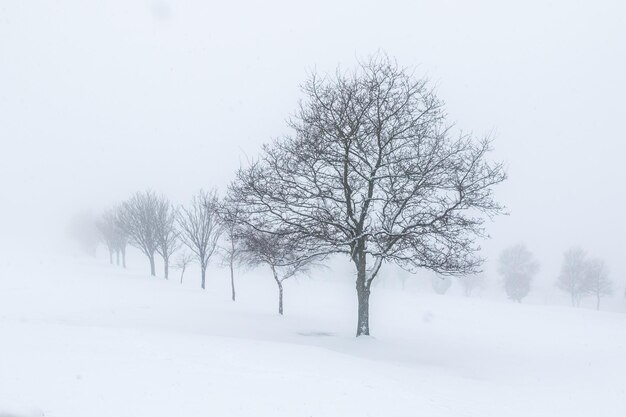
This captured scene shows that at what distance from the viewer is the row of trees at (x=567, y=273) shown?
210ft

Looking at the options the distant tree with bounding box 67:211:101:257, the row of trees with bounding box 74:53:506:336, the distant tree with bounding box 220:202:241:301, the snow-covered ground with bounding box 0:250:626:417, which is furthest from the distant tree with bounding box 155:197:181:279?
the distant tree with bounding box 67:211:101:257

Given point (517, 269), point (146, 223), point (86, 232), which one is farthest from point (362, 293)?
point (86, 232)

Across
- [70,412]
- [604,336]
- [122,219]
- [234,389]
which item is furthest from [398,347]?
[122,219]

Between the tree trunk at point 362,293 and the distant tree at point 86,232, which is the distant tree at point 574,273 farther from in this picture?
the distant tree at point 86,232

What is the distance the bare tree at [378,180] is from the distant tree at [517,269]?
59612 millimetres

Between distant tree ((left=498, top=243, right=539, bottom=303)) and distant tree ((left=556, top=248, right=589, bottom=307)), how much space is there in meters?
4.47

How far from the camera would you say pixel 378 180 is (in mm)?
15711

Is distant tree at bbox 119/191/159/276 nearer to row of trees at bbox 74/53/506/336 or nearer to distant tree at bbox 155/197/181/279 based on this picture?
distant tree at bbox 155/197/181/279

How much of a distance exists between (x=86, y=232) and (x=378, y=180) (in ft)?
283

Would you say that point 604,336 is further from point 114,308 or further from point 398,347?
point 114,308

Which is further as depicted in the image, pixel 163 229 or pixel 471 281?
pixel 471 281

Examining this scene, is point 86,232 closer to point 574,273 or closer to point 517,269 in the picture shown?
point 517,269

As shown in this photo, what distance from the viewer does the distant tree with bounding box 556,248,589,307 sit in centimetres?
6406

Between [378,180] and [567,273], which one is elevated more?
[378,180]
